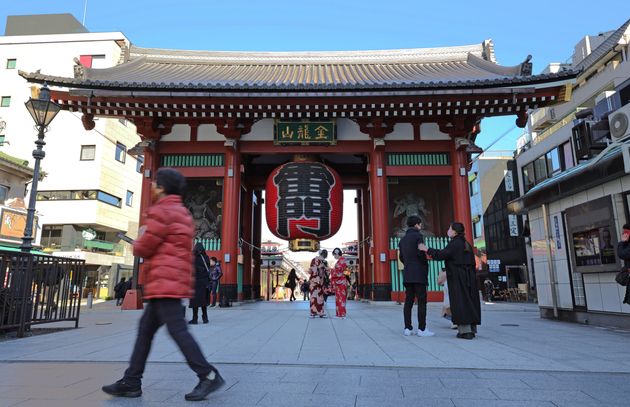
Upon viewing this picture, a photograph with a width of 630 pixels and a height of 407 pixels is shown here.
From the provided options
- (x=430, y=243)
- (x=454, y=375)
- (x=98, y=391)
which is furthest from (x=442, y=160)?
(x=98, y=391)

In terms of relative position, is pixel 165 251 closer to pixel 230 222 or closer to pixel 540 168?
pixel 230 222

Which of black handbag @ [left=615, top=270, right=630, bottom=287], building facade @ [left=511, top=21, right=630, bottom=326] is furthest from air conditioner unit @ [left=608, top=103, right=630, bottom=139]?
black handbag @ [left=615, top=270, right=630, bottom=287]

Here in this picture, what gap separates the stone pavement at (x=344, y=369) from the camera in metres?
2.91

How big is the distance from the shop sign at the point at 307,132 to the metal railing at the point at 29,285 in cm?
797

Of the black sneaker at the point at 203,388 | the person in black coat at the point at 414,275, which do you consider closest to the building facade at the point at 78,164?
the person in black coat at the point at 414,275

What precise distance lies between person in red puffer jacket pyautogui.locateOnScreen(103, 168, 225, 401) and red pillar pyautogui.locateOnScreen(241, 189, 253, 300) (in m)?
11.8

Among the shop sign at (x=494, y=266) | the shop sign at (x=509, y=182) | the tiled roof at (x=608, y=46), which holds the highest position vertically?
the tiled roof at (x=608, y=46)

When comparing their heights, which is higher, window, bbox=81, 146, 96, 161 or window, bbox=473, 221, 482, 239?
window, bbox=81, 146, 96, 161

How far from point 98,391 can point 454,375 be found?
301 centimetres

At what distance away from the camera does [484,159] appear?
36.9 metres

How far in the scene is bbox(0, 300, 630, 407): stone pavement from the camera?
2908 millimetres

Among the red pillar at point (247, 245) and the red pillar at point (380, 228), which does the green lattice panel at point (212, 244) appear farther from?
the red pillar at point (380, 228)

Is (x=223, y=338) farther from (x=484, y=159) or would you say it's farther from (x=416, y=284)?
(x=484, y=159)

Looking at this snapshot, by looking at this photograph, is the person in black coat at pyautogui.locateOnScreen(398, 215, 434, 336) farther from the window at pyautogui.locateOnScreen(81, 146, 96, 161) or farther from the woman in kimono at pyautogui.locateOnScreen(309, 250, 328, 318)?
the window at pyautogui.locateOnScreen(81, 146, 96, 161)
